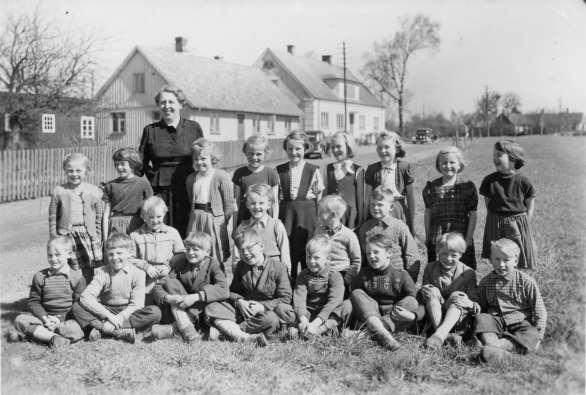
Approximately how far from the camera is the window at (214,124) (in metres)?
31.4

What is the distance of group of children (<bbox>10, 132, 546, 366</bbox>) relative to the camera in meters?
4.41

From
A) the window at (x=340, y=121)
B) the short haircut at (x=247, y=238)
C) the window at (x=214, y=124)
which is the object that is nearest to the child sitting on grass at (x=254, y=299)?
the short haircut at (x=247, y=238)

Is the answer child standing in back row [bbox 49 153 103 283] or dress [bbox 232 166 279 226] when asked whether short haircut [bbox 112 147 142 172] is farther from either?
dress [bbox 232 166 279 226]

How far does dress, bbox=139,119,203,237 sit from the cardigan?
24cm

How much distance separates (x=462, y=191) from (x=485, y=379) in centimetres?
196

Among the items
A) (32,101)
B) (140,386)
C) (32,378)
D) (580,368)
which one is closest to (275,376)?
(140,386)

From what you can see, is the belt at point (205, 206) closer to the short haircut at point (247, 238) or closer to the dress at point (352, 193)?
the short haircut at point (247, 238)

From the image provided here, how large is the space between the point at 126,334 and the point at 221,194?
62.6 inches

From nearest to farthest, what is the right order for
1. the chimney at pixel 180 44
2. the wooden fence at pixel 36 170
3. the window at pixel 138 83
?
the wooden fence at pixel 36 170, the window at pixel 138 83, the chimney at pixel 180 44

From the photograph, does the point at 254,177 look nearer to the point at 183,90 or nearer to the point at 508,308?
the point at 508,308

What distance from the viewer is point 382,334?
4.27 m

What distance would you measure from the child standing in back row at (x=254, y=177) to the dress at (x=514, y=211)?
6.82 feet

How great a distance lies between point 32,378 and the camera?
373cm

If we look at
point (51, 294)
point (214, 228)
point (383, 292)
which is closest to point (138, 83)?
point (214, 228)
